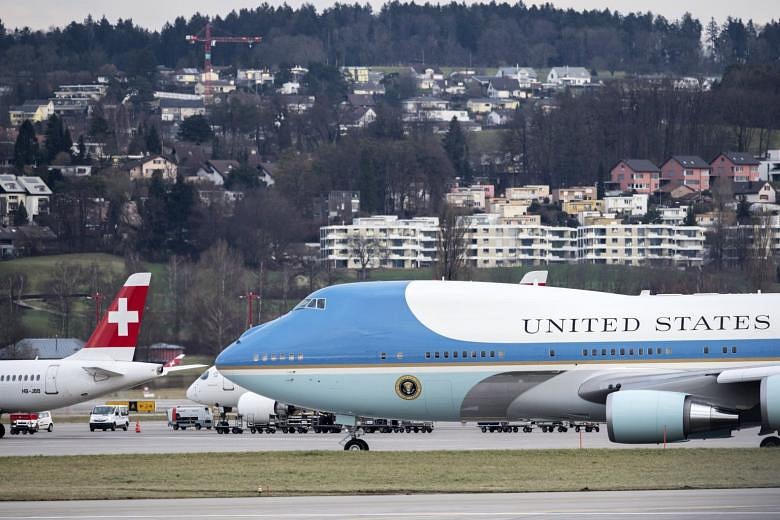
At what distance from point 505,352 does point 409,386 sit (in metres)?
2.65

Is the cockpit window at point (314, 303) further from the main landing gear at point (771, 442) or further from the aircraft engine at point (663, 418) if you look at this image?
the main landing gear at point (771, 442)

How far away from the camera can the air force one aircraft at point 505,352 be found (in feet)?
144

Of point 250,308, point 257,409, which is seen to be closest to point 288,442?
point 257,409

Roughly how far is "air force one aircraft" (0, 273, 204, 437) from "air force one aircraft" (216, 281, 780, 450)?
56.6 ft

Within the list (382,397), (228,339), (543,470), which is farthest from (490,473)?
(228,339)

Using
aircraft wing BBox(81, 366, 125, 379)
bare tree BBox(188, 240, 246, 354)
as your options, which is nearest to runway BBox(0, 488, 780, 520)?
aircraft wing BBox(81, 366, 125, 379)

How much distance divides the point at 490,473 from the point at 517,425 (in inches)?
955

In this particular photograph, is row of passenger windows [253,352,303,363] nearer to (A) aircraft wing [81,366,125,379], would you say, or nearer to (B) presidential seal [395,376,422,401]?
(B) presidential seal [395,376,422,401]

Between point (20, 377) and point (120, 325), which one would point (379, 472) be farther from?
point (20, 377)

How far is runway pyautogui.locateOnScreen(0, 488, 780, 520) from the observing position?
103ft

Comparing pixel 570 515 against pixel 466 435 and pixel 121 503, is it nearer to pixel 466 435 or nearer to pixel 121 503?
pixel 121 503

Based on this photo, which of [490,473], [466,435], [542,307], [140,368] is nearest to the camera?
[490,473]

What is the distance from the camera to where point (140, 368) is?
63312 mm

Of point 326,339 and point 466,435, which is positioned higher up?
point 326,339
